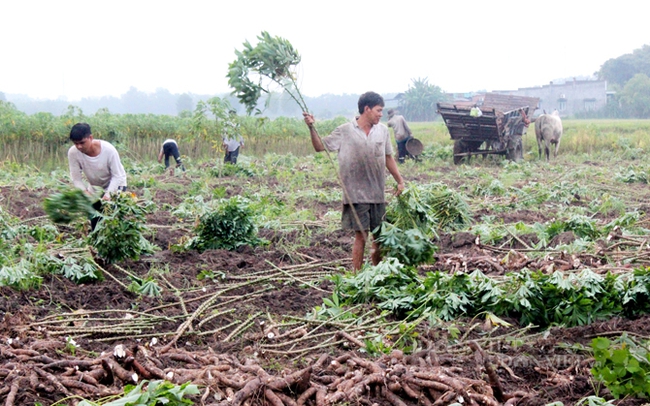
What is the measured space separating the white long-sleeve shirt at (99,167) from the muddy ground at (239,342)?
93 centimetres

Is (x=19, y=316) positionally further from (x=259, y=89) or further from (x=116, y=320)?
(x=259, y=89)

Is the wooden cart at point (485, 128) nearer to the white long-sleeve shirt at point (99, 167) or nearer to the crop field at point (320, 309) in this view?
the crop field at point (320, 309)

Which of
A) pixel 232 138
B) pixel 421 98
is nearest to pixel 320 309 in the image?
pixel 232 138

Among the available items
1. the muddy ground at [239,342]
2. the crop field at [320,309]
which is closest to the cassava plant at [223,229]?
the crop field at [320,309]

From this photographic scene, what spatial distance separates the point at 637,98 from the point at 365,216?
6337 centimetres

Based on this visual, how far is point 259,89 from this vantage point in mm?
7320

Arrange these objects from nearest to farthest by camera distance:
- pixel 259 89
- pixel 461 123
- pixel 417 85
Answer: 1. pixel 259 89
2. pixel 461 123
3. pixel 417 85

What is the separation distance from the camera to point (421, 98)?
66312mm

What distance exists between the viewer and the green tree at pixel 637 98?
204ft

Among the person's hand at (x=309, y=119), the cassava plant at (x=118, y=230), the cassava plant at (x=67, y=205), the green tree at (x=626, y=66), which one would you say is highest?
the green tree at (x=626, y=66)

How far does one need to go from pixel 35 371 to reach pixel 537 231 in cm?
654

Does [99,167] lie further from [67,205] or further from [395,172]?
[395,172]

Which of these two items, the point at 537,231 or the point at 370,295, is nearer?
the point at 370,295

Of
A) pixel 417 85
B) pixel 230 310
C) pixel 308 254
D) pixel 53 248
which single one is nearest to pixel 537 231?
pixel 308 254
